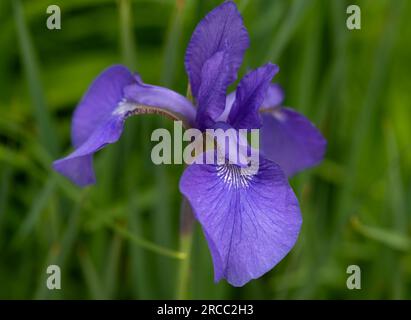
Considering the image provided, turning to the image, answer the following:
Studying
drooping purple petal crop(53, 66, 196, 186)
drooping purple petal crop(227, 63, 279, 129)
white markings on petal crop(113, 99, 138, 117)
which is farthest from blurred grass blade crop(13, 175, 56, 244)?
→ drooping purple petal crop(227, 63, 279, 129)

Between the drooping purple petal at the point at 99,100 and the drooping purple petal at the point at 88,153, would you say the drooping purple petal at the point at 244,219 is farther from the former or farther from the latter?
the drooping purple petal at the point at 99,100

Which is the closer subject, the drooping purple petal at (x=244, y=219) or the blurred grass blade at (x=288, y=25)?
the drooping purple petal at (x=244, y=219)

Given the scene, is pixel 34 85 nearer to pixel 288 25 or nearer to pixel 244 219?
pixel 288 25

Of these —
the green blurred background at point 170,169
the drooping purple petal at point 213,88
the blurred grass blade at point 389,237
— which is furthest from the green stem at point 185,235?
the blurred grass blade at point 389,237

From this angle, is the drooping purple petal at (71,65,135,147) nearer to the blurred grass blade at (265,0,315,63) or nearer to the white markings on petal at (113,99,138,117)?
the white markings on petal at (113,99,138,117)
